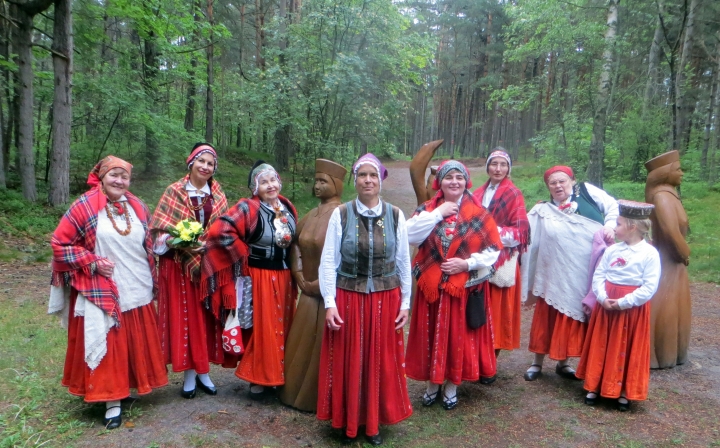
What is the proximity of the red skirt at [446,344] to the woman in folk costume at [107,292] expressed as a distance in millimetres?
2034

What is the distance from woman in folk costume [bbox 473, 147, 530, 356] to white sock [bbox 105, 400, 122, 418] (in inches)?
123

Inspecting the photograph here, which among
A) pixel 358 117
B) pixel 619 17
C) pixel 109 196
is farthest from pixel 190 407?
pixel 619 17

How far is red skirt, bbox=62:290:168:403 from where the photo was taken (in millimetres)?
3260

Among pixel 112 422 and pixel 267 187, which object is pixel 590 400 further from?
pixel 112 422

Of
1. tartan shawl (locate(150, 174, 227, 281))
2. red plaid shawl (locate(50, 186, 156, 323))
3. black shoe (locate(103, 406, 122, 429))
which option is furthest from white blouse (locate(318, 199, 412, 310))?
black shoe (locate(103, 406, 122, 429))

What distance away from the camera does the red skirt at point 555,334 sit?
4035 millimetres

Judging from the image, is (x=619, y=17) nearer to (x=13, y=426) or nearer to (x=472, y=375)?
(x=472, y=375)

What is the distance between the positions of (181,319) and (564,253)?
3365 mm

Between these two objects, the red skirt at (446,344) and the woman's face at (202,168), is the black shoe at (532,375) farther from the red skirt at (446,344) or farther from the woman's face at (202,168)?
the woman's face at (202,168)

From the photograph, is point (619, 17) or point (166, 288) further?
point (619, 17)

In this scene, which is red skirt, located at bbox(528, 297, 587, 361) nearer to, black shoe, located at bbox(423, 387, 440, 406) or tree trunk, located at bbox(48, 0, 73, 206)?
black shoe, located at bbox(423, 387, 440, 406)

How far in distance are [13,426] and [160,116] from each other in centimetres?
1003

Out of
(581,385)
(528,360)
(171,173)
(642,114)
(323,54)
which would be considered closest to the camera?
(581,385)

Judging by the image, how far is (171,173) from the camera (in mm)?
13734
